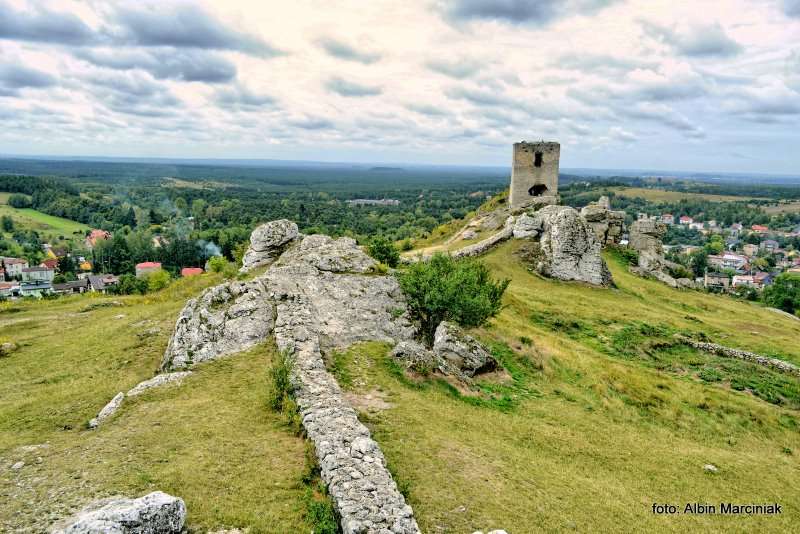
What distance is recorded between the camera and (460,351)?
17.2 meters

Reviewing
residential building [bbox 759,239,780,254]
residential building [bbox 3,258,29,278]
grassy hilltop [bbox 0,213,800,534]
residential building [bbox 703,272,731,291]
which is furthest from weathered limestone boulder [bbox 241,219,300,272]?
residential building [bbox 759,239,780,254]

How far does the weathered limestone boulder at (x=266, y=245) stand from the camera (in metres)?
26.2

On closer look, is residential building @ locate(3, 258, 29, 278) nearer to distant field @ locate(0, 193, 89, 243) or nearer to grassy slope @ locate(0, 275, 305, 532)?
distant field @ locate(0, 193, 89, 243)

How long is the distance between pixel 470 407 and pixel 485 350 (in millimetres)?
3846

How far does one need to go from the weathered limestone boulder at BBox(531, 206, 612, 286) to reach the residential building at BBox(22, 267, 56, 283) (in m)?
101

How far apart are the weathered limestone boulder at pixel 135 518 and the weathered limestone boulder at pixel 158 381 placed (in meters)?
6.04

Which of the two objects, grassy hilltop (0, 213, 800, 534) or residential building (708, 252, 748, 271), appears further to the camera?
residential building (708, 252, 748, 271)

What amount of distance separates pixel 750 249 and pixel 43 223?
732ft

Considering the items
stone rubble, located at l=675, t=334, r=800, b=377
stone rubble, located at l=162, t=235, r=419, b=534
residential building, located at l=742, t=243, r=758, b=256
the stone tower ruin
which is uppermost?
the stone tower ruin

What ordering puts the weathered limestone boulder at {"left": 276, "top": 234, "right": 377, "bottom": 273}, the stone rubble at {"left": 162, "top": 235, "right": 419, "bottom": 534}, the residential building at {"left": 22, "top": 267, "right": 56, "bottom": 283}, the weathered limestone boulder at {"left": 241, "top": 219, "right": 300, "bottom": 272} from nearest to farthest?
the stone rubble at {"left": 162, "top": 235, "right": 419, "bottom": 534}, the weathered limestone boulder at {"left": 276, "top": 234, "right": 377, "bottom": 273}, the weathered limestone boulder at {"left": 241, "top": 219, "right": 300, "bottom": 272}, the residential building at {"left": 22, "top": 267, "right": 56, "bottom": 283}

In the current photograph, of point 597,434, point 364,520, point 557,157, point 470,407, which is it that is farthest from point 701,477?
point 557,157

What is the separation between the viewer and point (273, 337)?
16.6 m

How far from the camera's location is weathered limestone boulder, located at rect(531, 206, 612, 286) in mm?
36219

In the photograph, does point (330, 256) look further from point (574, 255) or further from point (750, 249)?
point (750, 249)
